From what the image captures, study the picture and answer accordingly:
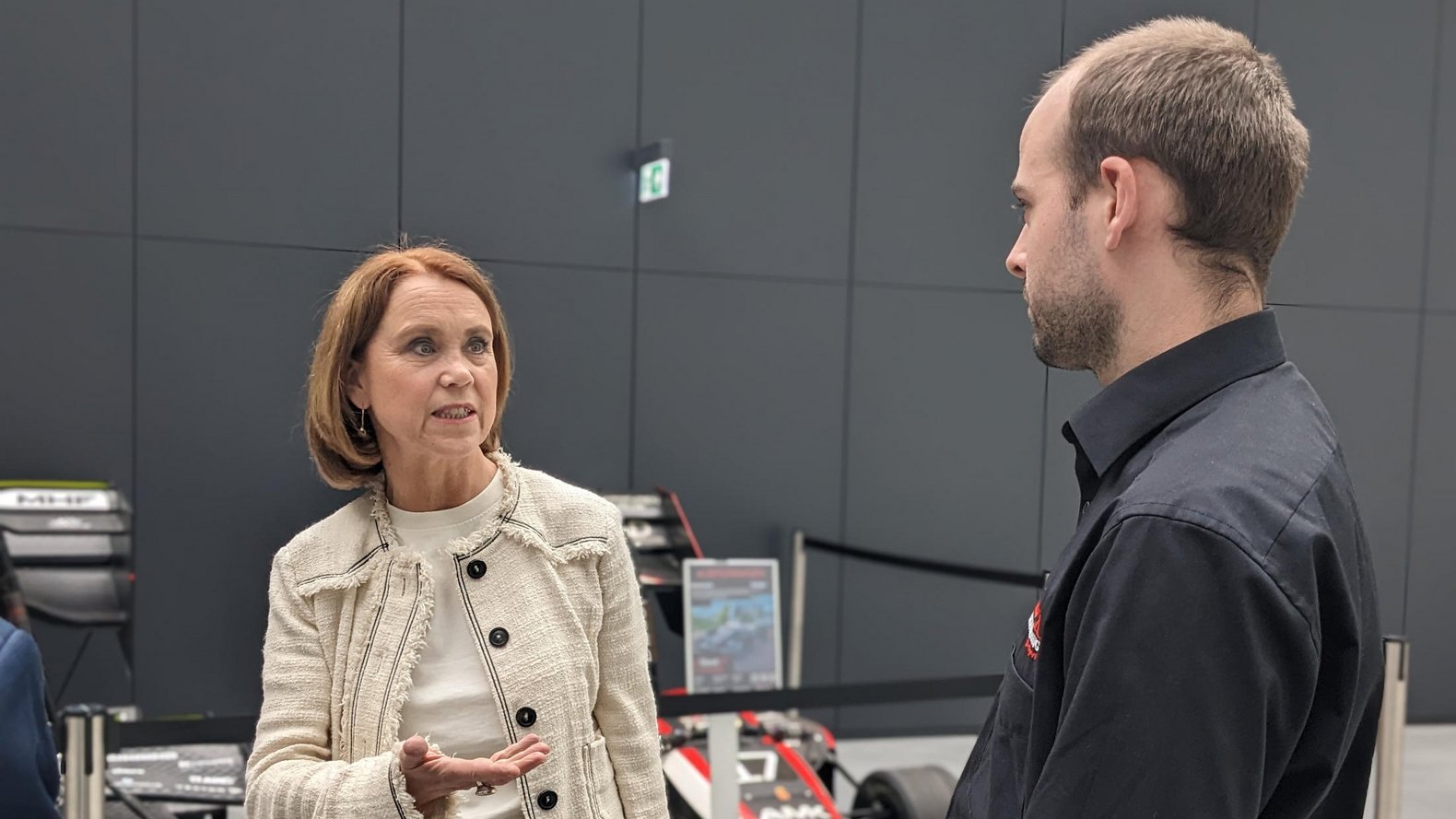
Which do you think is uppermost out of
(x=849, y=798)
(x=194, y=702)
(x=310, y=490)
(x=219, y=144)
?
(x=219, y=144)

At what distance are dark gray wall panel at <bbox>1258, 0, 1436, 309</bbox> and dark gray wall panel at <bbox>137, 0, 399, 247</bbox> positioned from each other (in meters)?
3.60

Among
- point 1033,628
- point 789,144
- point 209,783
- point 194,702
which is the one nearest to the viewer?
point 1033,628

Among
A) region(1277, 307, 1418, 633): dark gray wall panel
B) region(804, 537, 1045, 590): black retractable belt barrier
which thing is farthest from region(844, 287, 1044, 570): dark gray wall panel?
region(1277, 307, 1418, 633): dark gray wall panel

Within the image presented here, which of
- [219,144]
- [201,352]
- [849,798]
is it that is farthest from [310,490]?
[849,798]

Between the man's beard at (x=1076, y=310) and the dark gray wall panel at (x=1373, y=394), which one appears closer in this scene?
the man's beard at (x=1076, y=310)

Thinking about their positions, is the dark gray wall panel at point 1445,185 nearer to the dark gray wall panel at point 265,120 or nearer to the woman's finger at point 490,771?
Result: the dark gray wall panel at point 265,120

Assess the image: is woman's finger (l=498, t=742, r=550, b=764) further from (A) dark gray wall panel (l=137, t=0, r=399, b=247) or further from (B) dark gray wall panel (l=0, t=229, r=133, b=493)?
(B) dark gray wall panel (l=0, t=229, r=133, b=493)

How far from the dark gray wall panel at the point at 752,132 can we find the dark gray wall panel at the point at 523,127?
203mm

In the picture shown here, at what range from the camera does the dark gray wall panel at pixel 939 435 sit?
6.34 meters

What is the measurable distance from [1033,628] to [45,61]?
507 cm

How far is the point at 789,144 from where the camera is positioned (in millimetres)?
6125

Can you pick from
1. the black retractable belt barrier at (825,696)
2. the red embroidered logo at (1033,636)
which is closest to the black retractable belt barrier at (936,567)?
the black retractable belt barrier at (825,696)

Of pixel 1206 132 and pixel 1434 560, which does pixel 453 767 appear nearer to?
pixel 1206 132

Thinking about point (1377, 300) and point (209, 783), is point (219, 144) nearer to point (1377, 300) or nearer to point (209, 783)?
point (209, 783)
